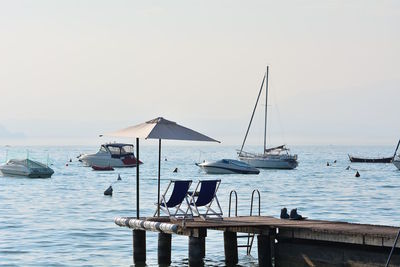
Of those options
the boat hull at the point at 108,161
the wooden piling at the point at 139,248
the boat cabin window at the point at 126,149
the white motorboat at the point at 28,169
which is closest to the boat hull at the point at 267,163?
the boat hull at the point at 108,161

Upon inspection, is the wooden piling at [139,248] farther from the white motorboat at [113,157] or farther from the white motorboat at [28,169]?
the white motorboat at [113,157]

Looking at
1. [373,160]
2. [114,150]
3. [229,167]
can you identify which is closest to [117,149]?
[114,150]

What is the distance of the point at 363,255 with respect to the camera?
22422 mm

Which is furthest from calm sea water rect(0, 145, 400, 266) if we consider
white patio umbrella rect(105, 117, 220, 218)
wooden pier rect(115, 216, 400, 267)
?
white patio umbrella rect(105, 117, 220, 218)

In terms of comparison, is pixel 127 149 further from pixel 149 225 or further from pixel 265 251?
pixel 265 251

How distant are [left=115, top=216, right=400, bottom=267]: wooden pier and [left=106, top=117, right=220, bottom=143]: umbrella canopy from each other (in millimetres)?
2168

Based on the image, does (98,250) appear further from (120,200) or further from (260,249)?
(120,200)

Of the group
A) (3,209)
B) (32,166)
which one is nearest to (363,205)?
(3,209)

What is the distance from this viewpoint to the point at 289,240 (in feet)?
80.9

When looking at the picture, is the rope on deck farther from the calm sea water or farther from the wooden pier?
the calm sea water

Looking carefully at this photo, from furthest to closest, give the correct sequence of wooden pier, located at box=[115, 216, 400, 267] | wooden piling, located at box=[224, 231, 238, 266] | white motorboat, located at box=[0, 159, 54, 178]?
1. white motorboat, located at box=[0, 159, 54, 178]
2. wooden piling, located at box=[224, 231, 238, 266]
3. wooden pier, located at box=[115, 216, 400, 267]

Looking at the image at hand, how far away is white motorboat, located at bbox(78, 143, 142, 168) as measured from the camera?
124 metres

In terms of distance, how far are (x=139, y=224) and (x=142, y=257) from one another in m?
1.69

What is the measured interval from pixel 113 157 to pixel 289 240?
10019 centimetres
